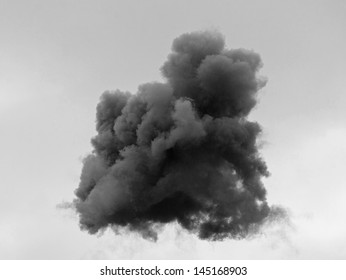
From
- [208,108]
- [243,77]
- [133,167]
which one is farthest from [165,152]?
[243,77]

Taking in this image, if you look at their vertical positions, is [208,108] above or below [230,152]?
above

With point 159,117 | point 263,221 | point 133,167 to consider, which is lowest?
point 263,221

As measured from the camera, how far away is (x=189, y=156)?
5059 centimetres

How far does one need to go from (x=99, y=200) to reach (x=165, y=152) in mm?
7977

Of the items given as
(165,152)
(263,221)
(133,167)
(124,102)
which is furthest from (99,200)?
(263,221)

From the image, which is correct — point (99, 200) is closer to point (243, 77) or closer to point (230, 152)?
point (230, 152)

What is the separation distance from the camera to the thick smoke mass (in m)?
49.7

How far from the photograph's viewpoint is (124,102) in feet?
184

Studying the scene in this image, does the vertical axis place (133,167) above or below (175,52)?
below

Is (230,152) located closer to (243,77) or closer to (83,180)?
(243,77)

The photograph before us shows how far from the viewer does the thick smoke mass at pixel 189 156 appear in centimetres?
4969

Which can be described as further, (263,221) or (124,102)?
(124,102)

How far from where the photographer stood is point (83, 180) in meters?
54.3

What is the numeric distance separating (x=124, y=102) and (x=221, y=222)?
16.7 meters
